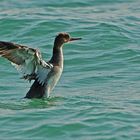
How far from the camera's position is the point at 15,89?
17625 mm

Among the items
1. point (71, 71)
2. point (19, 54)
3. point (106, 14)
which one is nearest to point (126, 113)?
point (19, 54)

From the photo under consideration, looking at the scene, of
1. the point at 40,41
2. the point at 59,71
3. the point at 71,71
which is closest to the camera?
the point at 59,71

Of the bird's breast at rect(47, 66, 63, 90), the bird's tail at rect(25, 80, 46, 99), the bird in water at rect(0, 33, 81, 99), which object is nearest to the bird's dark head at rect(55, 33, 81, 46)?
the bird in water at rect(0, 33, 81, 99)

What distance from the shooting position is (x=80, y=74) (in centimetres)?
1880

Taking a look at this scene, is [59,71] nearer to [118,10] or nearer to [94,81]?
[94,81]

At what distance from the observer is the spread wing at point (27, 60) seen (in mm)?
15617

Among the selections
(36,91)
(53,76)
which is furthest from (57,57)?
(36,91)

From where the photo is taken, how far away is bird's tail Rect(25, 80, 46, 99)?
54.4 ft

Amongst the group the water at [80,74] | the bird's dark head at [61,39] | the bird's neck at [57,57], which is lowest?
the water at [80,74]

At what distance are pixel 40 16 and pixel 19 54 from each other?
7950 mm

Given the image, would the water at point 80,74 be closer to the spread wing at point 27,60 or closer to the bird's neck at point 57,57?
the spread wing at point 27,60

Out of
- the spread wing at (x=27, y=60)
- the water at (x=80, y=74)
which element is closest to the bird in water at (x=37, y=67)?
the spread wing at (x=27, y=60)

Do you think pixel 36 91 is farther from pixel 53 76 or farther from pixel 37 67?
pixel 37 67

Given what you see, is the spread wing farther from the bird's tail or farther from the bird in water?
the bird's tail
